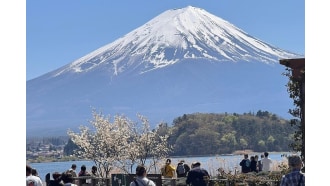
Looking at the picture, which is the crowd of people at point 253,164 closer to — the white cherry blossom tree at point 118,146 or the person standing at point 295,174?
the person standing at point 295,174

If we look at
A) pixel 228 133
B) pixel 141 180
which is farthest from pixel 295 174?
pixel 228 133

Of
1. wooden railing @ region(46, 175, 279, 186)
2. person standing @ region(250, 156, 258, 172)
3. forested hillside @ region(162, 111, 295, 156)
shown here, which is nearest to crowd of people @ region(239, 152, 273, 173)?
person standing @ region(250, 156, 258, 172)

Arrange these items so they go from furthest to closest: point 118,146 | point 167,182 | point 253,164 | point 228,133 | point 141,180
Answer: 1. point 228,133
2. point 118,146
3. point 253,164
4. point 167,182
5. point 141,180

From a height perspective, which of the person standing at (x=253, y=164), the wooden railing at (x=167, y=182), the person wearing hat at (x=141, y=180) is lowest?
the wooden railing at (x=167, y=182)

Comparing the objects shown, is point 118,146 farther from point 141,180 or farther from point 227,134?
point 227,134

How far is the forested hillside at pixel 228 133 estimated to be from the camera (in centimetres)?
8900

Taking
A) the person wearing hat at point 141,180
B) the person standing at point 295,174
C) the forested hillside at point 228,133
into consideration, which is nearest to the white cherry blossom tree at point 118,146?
the person wearing hat at point 141,180

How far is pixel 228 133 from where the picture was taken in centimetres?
9981
